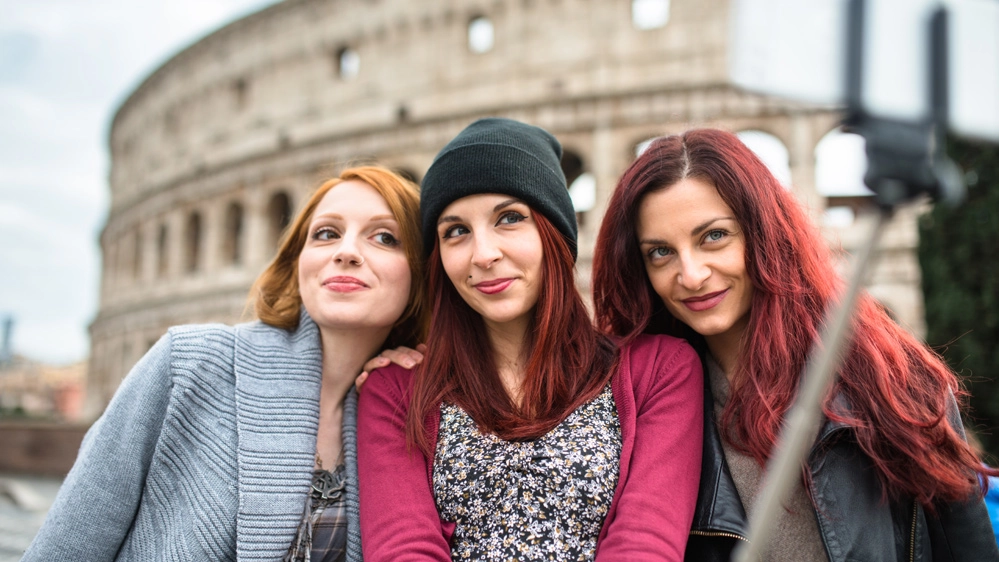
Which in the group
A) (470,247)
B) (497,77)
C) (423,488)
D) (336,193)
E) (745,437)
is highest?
(497,77)

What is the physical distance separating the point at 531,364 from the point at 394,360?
0.49 meters

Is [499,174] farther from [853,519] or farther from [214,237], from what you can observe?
[214,237]

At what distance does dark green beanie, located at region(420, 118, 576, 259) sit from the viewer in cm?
206

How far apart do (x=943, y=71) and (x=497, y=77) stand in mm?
15825

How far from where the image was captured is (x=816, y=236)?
223 centimetres

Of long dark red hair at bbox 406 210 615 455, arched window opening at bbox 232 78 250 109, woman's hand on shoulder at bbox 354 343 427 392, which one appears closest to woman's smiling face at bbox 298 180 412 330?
woman's hand on shoulder at bbox 354 343 427 392

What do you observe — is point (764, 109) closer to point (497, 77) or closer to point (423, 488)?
point (497, 77)

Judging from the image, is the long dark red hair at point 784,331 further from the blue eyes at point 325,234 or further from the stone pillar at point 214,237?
the stone pillar at point 214,237

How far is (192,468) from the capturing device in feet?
6.81

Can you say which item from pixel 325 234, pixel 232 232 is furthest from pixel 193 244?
pixel 325 234

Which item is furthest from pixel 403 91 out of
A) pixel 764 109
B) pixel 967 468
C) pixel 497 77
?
pixel 967 468

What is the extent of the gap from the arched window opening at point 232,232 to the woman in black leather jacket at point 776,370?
19645 millimetres

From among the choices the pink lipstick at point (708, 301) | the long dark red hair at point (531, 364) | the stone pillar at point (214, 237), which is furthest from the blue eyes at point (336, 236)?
the stone pillar at point (214, 237)

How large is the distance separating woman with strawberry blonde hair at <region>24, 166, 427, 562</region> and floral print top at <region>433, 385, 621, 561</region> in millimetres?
414
